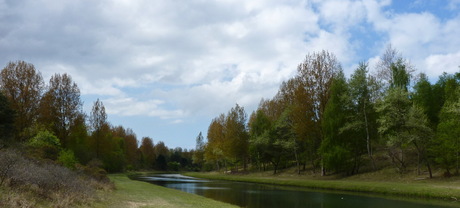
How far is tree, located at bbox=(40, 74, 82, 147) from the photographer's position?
48.9 m

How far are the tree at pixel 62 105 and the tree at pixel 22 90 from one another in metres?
2.59

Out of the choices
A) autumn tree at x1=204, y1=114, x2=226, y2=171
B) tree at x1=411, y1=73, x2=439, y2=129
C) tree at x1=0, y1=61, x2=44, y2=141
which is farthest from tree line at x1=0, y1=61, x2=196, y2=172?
tree at x1=411, y1=73, x2=439, y2=129

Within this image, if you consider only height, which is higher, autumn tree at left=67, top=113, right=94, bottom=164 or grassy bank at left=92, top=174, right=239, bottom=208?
autumn tree at left=67, top=113, right=94, bottom=164

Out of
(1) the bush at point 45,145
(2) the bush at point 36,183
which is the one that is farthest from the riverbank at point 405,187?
(1) the bush at point 45,145

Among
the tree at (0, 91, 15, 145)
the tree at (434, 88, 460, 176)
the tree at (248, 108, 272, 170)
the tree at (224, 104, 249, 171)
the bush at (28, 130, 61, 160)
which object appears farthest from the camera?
the tree at (224, 104, 249, 171)

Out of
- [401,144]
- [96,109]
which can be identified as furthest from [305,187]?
[96,109]

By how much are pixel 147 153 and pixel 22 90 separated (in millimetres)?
104566

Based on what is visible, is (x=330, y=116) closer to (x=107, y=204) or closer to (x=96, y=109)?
(x=107, y=204)

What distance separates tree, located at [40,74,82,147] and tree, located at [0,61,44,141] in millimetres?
2585

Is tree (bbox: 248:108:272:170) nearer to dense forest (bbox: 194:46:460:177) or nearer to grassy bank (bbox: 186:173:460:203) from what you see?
dense forest (bbox: 194:46:460:177)

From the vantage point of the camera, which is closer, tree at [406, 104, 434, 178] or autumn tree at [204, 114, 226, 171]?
tree at [406, 104, 434, 178]

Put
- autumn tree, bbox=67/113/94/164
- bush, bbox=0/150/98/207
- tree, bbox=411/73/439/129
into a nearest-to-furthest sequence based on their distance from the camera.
A: 1. bush, bbox=0/150/98/207
2. tree, bbox=411/73/439/129
3. autumn tree, bbox=67/113/94/164

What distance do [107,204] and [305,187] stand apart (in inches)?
1239

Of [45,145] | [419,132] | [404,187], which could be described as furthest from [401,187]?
[45,145]
